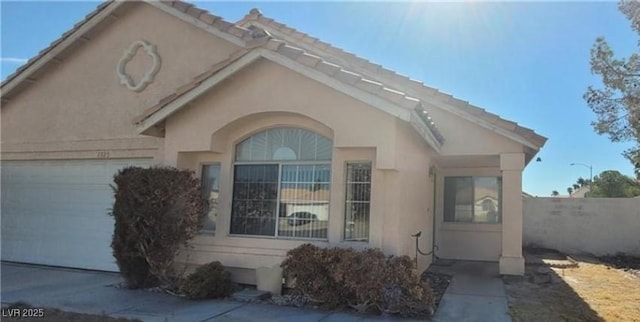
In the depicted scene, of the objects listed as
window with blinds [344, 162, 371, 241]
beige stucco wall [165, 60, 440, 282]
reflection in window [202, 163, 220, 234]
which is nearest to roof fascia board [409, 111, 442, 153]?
beige stucco wall [165, 60, 440, 282]

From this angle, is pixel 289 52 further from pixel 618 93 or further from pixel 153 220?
pixel 618 93

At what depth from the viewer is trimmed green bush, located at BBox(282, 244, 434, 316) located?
8.00m

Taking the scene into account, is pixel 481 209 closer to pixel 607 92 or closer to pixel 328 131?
pixel 607 92

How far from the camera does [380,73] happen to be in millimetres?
13461

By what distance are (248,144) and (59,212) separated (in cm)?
676

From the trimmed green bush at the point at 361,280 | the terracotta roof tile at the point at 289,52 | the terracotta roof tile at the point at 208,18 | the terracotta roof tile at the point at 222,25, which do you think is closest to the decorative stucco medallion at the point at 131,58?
the terracotta roof tile at the point at 208,18

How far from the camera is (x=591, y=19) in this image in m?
10.9

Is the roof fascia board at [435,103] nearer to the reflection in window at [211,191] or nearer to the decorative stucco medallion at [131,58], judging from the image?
the decorative stucco medallion at [131,58]

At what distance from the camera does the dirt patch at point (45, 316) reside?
7.63 meters

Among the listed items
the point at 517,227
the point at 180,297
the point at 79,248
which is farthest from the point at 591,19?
the point at 79,248

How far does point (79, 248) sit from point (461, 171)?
39.6 feet

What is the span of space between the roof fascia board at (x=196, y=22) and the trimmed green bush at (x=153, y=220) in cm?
379

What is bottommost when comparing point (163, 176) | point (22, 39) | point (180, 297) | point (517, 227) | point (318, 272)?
point (180, 297)

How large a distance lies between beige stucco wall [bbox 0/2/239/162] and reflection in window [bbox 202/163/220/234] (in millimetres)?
1720
